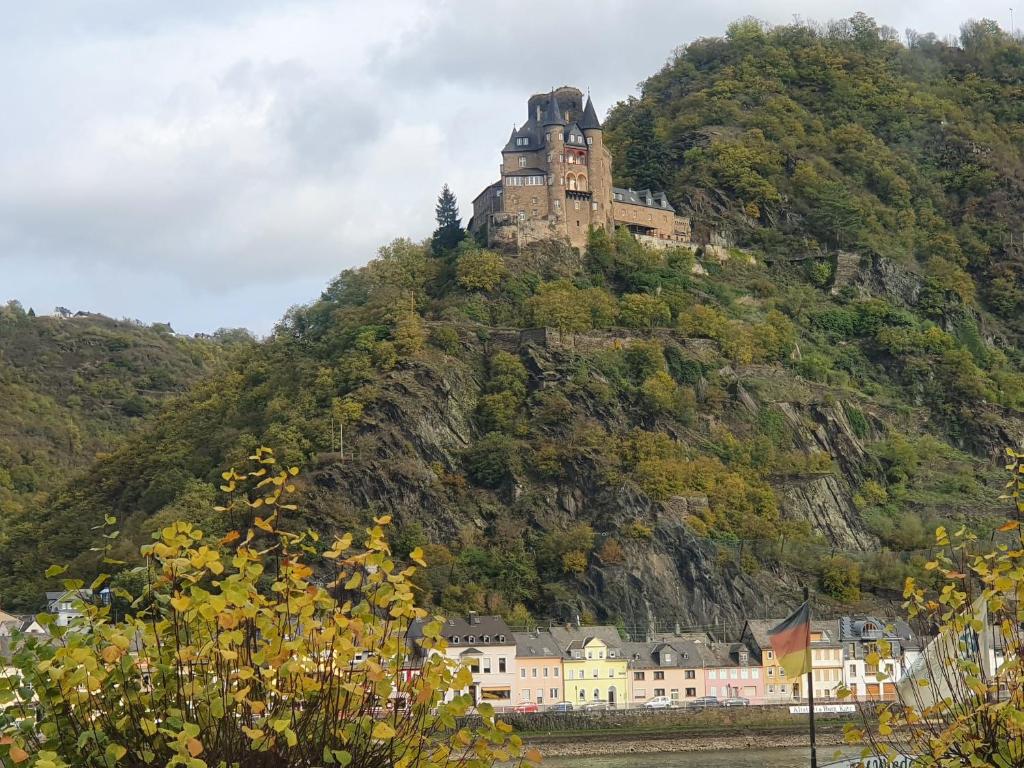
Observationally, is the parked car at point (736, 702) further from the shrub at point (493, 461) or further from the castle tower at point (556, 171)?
the castle tower at point (556, 171)

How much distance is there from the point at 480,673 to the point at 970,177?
8067 centimetres

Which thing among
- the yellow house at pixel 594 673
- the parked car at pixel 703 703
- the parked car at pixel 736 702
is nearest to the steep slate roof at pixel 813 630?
the parked car at pixel 736 702

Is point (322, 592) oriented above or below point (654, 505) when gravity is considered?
below

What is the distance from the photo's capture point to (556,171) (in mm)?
110000

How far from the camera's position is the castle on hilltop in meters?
110

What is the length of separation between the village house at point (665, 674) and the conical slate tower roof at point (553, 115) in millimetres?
44036

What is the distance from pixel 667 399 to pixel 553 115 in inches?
990

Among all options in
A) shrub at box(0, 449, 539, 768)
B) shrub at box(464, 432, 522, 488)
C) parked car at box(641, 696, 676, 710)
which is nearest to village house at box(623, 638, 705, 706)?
parked car at box(641, 696, 676, 710)

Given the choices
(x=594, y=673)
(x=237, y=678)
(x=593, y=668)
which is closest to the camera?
(x=237, y=678)

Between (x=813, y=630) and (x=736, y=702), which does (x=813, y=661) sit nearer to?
(x=813, y=630)

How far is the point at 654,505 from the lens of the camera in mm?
87812

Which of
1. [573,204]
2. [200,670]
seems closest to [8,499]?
[573,204]

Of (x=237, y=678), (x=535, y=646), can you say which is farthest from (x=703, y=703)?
(x=237, y=678)

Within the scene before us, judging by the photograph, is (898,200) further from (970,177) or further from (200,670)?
(200,670)
